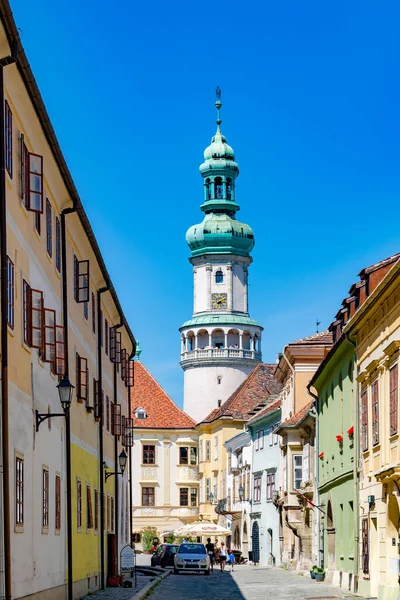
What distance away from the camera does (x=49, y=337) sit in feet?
75.4

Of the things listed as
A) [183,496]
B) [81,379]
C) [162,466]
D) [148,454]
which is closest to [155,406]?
[148,454]

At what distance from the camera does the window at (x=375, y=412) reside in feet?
95.1

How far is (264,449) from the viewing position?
73750 millimetres

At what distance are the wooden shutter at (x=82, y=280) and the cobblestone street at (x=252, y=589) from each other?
28.9ft

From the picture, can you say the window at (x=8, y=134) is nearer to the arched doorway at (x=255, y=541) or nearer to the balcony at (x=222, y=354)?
the arched doorway at (x=255, y=541)

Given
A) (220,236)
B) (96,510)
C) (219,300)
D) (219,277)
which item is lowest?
(96,510)

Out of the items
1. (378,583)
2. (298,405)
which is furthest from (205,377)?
(378,583)

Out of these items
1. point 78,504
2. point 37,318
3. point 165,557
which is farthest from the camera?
point 165,557

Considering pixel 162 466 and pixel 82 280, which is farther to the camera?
pixel 162 466

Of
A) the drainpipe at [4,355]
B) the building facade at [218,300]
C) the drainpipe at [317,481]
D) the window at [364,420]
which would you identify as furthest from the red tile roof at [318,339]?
the building facade at [218,300]

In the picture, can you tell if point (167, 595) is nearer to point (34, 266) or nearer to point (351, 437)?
point (351, 437)

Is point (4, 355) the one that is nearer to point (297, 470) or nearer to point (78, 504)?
point (78, 504)

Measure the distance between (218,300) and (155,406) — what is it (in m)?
17.6

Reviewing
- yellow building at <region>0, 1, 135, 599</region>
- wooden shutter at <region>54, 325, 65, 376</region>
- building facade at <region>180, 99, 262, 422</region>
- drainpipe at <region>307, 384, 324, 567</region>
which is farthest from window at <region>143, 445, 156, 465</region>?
wooden shutter at <region>54, 325, 65, 376</region>
